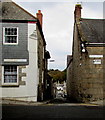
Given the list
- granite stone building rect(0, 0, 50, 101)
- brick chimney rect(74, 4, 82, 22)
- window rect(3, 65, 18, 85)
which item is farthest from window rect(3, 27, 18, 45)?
brick chimney rect(74, 4, 82, 22)

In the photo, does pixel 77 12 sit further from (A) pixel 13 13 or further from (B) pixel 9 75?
(B) pixel 9 75

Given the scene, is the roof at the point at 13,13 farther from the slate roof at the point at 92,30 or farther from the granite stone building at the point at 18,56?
the slate roof at the point at 92,30

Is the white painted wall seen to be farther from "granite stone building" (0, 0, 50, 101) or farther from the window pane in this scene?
the window pane

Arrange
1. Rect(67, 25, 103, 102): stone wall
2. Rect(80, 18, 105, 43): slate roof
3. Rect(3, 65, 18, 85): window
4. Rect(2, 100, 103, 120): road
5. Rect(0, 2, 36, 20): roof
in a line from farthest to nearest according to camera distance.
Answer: Rect(80, 18, 105, 43): slate roof, Rect(67, 25, 103, 102): stone wall, Rect(0, 2, 36, 20): roof, Rect(3, 65, 18, 85): window, Rect(2, 100, 103, 120): road

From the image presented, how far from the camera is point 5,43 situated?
1764 cm

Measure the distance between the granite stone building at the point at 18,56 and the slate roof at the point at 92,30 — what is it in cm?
649

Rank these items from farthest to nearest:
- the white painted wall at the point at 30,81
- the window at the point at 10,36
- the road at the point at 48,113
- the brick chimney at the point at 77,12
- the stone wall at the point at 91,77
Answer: the brick chimney at the point at 77,12 < the stone wall at the point at 91,77 < the window at the point at 10,36 < the white painted wall at the point at 30,81 < the road at the point at 48,113

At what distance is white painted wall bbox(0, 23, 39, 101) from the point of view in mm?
17172

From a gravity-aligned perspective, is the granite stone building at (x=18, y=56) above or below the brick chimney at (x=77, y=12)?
below

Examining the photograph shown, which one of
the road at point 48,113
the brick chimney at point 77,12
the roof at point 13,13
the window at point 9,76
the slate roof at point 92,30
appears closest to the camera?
the road at point 48,113

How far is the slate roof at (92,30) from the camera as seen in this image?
22.1 m

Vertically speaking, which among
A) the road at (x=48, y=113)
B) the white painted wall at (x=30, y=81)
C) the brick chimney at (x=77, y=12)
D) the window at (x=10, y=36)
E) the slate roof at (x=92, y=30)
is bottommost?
the road at (x=48, y=113)

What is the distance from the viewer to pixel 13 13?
18.2 metres

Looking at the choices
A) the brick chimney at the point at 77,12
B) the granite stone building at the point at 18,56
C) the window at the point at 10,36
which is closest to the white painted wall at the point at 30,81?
the granite stone building at the point at 18,56
